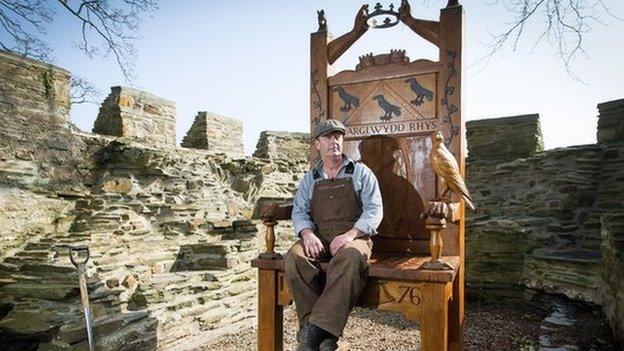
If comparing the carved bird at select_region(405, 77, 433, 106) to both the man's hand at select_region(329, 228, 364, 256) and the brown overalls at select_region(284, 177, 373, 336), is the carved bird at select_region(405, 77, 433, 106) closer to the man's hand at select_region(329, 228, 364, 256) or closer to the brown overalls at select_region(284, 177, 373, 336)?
the brown overalls at select_region(284, 177, 373, 336)

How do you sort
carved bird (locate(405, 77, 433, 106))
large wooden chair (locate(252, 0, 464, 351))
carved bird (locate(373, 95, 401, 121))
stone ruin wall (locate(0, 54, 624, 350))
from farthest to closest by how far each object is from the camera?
stone ruin wall (locate(0, 54, 624, 350)) → carved bird (locate(373, 95, 401, 121)) → carved bird (locate(405, 77, 433, 106)) → large wooden chair (locate(252, 0, 464, 351))

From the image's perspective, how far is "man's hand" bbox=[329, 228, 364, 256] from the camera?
2216 mm

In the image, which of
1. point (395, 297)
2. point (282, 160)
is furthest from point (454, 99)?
point (282, 160)

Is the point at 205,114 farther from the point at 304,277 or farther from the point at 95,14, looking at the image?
the point at 304,277

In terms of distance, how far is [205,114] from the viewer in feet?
Answer: 29.9

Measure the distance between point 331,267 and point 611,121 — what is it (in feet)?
24.0

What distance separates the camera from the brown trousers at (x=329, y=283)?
1.97m

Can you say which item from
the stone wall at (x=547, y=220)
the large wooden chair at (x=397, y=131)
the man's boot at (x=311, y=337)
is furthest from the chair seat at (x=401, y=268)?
the stone wall at (x=547, y=220)

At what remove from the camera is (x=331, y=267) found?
209cm

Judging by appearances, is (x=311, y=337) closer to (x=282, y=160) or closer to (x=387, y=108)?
(x=387, y=108)

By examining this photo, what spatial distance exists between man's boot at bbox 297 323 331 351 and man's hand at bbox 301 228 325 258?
0.41m

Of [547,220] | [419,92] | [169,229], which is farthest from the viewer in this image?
[547,220]

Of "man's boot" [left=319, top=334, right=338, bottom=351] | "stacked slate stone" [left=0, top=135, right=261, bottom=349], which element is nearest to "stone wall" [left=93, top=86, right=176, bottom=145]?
"stacked slate stone" [left=0, top=135, right=261, bottom=349]

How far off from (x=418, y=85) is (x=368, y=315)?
357 cm
